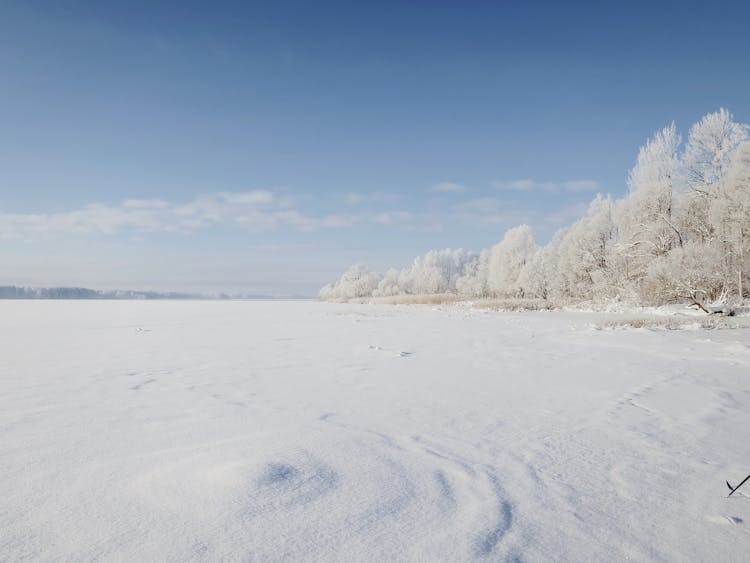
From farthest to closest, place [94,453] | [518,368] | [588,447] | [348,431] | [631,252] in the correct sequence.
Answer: [631,252], [518,368], [348,431], [588,447], [94,453]

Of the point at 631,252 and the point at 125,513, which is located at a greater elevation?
the point at 631,252

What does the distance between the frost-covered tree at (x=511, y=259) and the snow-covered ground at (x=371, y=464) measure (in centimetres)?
4873

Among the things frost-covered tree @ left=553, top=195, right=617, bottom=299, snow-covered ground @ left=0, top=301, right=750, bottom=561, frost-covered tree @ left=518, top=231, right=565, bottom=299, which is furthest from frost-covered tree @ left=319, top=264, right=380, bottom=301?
snow-covered ground @ left=0, top=301, right=750, bottom=561

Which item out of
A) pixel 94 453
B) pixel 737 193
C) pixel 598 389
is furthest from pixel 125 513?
pixel 737 193

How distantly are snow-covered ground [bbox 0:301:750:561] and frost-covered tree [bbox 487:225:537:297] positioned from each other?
160 feet

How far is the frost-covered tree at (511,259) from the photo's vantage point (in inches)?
2130

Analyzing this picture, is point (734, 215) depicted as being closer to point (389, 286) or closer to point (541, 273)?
point (541, 273)

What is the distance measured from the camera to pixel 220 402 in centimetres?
496

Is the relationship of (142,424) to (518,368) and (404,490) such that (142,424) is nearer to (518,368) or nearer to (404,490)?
(404,490)

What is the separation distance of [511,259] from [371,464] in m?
54.8

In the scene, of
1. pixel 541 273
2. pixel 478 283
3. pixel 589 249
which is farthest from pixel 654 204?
pixel 478 283

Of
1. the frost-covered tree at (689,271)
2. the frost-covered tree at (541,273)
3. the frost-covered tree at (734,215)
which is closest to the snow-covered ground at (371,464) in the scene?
the frost-covered tree at (689,271)

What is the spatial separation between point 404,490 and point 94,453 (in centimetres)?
237

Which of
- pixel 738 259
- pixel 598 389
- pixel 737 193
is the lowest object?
pixel 598 389
